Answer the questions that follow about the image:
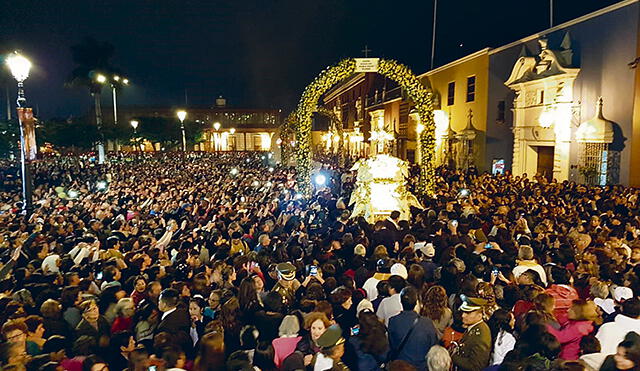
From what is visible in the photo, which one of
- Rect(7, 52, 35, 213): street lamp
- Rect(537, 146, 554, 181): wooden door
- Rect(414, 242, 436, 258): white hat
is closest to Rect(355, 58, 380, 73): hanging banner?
Rect(537, 146, 554, 181): wooden door

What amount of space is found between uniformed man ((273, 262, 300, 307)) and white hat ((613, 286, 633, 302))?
12.1 ft

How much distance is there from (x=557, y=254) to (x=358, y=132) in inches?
1788

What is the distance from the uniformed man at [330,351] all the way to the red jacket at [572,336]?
6.40 feet

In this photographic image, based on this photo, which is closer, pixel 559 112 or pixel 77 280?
pixel 77 280

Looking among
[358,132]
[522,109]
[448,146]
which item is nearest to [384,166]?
[522,109]

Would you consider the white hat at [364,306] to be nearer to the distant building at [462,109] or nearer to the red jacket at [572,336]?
the red jacket at [572,336]

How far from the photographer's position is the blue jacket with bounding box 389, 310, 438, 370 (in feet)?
15.5

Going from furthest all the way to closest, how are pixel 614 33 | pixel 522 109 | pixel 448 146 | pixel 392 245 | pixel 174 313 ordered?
pixel 448 146
pixel 522 109
pixel 614 33
pixel 392 245
pixel 174 313

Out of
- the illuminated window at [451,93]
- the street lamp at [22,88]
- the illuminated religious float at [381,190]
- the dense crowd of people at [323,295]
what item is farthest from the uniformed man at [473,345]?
the illuminated window at [451,93]

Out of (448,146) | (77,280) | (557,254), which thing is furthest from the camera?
(448,146)

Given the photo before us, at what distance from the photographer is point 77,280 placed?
21.3 ft

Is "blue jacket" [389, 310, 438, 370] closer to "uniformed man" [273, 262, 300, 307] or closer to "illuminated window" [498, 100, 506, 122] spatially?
"uniformed man" [273, 262, 300, 307]

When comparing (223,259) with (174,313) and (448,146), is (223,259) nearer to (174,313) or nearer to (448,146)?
(174,313)

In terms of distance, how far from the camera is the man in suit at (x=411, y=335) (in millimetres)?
4726
